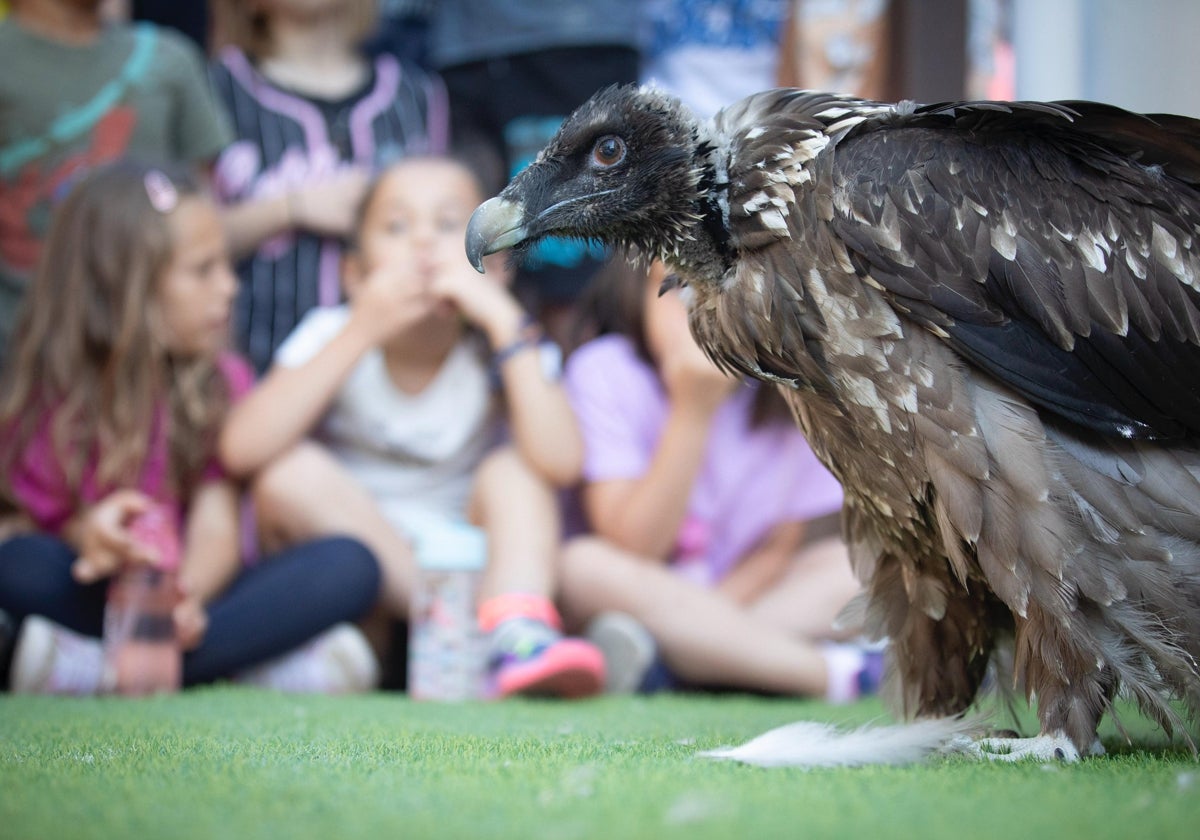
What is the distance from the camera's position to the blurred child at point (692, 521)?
160 inches

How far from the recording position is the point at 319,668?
3973mm

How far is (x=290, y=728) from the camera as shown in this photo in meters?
2.73

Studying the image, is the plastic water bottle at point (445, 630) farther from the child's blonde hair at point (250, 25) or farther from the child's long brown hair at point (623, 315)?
the child's blonde hair at point (250, 25)

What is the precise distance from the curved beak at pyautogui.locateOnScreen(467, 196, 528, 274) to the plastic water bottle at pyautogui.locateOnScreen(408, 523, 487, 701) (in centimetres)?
143

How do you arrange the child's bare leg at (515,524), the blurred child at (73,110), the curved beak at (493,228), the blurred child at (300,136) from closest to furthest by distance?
the curved beak at (493,228), the child's bare leg at (515,524), the blurred child at (73,110), the blurred child at (300,136)

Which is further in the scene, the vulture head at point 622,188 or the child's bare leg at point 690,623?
the child's bare leg at point 690,623

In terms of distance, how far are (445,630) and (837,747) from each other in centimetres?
190

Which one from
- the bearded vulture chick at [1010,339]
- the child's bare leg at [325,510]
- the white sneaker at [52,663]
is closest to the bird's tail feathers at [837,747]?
the bearded vulture chick at [1010,339]

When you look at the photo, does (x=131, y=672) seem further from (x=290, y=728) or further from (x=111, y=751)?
(x=111, y=751)

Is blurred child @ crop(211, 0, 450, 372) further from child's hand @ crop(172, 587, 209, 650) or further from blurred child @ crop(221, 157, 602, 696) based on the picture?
child's hand @ crop(172, 587, 209, 650)

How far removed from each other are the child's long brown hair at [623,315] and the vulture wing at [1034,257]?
2034 mm

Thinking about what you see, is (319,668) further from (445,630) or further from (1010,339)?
(1010,339)

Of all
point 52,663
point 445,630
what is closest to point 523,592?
point 445,630

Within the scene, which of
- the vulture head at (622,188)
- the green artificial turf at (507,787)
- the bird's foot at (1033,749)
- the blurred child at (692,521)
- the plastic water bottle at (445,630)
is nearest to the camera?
the green artificial turf at (507,787)
